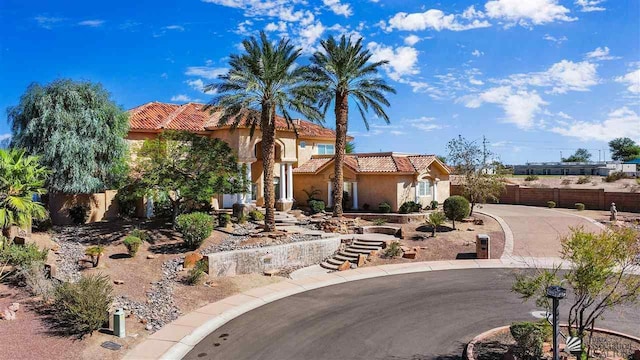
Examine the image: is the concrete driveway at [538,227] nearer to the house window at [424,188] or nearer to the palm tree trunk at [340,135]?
the house window at [424,188]

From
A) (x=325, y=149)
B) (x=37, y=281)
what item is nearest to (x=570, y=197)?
(x=325, y=149)

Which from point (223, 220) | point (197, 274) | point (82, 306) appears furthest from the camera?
point (223, 220)

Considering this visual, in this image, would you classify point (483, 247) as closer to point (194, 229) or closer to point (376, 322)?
point (376, 322)

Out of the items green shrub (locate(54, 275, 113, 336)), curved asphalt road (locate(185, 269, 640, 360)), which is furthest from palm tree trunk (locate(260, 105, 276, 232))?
green shrub (locate(54, 275, 113, 336))

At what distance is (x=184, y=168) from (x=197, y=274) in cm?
874

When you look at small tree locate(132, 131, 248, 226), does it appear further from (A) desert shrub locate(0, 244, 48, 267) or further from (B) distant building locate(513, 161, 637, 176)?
(B) distant building locate(513, 161, 637, 176)

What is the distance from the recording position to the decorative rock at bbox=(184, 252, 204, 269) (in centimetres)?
1977

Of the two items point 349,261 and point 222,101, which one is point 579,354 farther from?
point 222,101

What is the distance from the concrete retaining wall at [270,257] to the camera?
20047mm

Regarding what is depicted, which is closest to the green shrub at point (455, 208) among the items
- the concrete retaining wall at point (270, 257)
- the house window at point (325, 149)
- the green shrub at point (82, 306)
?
the concrete retaining wall at point (270, 257)

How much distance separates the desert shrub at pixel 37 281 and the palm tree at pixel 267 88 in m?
12.4

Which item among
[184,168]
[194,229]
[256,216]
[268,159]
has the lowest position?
[194,229]

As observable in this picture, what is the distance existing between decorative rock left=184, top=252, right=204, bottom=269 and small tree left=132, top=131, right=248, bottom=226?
15.1ft

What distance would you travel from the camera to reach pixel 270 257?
2200 centimetres
